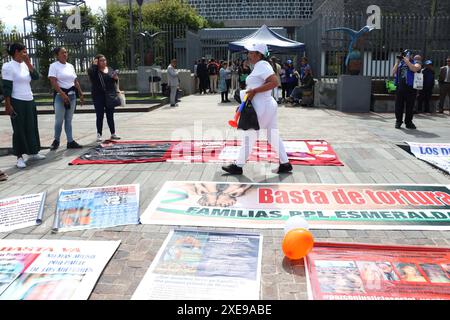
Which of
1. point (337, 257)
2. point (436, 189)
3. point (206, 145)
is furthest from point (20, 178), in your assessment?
point (436, 189)

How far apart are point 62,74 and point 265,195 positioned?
15.1ft

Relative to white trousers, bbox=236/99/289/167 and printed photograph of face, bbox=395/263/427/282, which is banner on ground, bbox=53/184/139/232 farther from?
printed photograph of face, bbox=395/263/427/282

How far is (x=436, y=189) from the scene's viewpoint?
5.02 metres

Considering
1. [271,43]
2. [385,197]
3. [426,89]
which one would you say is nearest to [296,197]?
[385,197]

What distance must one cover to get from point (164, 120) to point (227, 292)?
932 cm

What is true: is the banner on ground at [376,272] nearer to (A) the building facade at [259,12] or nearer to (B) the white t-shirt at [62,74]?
(B) the white t-shirt at [62,74]

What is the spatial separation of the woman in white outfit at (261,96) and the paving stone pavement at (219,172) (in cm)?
37

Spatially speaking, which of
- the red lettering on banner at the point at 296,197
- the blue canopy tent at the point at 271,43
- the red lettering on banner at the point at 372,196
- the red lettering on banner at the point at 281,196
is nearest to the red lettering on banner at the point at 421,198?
the red lettering on banner at the point at 372,196

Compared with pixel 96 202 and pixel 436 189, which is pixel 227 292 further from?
pixel 436 189

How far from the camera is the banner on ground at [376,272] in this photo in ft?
9.12

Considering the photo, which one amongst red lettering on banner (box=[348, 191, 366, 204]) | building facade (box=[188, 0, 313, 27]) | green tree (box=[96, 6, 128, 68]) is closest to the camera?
red lettering on banner (box=[348, 191, 366, 204])

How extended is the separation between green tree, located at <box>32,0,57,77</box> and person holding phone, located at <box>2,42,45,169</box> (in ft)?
42.2

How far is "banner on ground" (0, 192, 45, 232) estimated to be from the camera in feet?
13.6

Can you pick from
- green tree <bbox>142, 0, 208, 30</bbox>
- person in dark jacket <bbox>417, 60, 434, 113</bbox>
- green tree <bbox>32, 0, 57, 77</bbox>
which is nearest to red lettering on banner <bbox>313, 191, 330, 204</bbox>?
person in dark jacket <bbox>417, 60, 434, 113</bbox>
